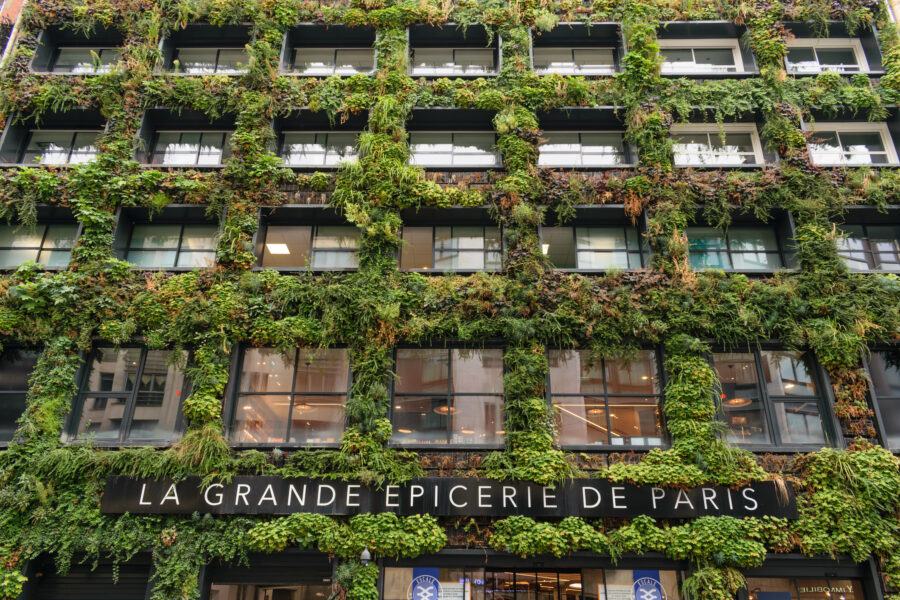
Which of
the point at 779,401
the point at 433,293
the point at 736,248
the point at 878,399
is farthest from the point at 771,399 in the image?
the point at 433,293

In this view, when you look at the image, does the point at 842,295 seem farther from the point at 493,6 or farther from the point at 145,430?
the point at 145,430

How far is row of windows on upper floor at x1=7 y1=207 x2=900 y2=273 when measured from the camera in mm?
16750

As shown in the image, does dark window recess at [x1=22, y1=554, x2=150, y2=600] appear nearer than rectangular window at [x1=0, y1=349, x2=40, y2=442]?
Yes

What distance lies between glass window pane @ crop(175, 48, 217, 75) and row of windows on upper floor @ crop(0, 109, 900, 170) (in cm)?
262

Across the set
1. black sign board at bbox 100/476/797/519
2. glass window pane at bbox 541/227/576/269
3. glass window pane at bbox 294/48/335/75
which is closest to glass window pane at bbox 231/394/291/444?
black sign board at bbox 100/476/797/519

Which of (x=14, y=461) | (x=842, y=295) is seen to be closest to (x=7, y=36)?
(x=14, y=461)

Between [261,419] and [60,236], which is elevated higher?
[60,236]

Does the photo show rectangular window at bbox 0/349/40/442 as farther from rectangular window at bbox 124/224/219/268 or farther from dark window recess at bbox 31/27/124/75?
dark window recess at bbox 31/27/124/75

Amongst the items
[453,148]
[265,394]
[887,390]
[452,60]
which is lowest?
[265,394]

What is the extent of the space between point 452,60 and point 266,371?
493 inches

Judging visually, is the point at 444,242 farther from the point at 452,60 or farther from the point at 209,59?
the point at 209,59

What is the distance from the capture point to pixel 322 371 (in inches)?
607

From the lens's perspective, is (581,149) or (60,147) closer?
(581,149)

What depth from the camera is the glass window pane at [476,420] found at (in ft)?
47.8
